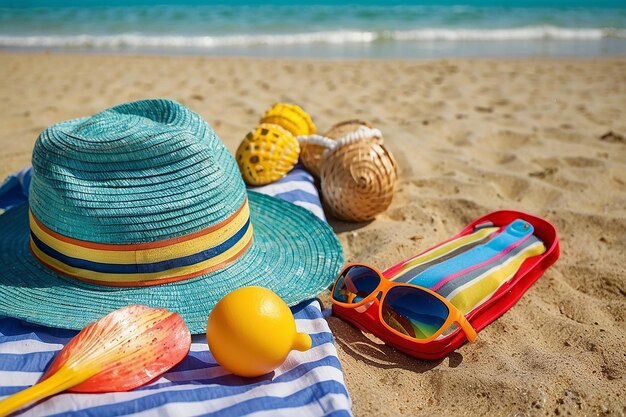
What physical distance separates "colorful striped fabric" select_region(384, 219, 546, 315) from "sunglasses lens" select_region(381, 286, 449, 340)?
4.2 inches

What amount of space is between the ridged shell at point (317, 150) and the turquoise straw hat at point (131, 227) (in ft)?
3.63

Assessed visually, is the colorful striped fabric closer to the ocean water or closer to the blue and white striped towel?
the blue and white striped towel

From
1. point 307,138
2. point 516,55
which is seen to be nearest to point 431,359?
point 307,138

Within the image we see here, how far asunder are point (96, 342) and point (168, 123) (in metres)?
0.84

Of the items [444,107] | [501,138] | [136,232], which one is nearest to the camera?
[136,232]

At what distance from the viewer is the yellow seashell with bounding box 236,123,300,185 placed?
3.00 m

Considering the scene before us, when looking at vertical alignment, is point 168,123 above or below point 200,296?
above

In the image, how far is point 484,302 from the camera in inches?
82.9

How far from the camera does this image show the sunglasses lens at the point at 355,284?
2.12 metres

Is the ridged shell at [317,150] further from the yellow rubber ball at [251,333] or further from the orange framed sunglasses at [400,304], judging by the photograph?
the yellow rubber ball at [251,333]

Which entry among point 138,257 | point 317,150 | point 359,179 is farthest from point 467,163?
point 138,257

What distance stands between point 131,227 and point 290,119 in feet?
5.32

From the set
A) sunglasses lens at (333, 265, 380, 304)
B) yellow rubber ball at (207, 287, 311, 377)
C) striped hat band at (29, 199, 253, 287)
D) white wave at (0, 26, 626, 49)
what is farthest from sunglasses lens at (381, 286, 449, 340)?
white wave at (0, 26, 626, 49)

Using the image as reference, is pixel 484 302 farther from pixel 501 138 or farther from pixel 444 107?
pixel 444 107
